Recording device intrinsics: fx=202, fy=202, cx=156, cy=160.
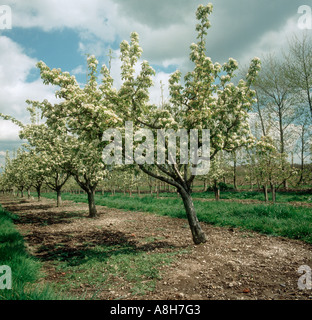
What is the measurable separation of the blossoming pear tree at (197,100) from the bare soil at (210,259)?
157 centimetres

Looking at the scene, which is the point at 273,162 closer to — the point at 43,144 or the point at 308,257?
the point at 308,257

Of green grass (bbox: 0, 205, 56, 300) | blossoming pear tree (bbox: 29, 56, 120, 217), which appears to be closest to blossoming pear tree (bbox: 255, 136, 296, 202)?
blossoming pear tree (bbox: 29, 56, 120, 217)

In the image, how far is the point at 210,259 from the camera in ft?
25.0

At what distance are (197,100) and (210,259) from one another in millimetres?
6223

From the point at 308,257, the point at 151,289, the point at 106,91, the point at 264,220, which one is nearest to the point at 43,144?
the point at 106,91

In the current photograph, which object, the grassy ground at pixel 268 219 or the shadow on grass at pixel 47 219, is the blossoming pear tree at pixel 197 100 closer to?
the grassy ground at pixel 268 219

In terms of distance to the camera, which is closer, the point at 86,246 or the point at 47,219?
the point at 86,246

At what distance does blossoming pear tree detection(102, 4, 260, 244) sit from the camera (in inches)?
309

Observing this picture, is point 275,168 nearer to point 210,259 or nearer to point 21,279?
point 210,259

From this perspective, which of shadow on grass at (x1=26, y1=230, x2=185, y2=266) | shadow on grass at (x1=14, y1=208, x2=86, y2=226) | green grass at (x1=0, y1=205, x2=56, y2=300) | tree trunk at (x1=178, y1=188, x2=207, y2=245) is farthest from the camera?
shadow on grass at (x1=14, y1=208, x2=86, y2=226)

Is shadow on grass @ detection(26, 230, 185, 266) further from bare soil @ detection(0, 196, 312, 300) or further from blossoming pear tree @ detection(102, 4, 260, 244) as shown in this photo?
blossoming pear tree @ detection(102, 4, 260, 244)

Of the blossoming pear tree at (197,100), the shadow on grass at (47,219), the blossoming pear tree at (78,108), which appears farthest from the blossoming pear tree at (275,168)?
the shadow on grass at (47,219)

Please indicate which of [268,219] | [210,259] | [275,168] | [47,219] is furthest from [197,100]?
[47,219]

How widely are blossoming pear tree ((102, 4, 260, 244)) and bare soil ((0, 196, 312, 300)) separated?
1.57 metres
